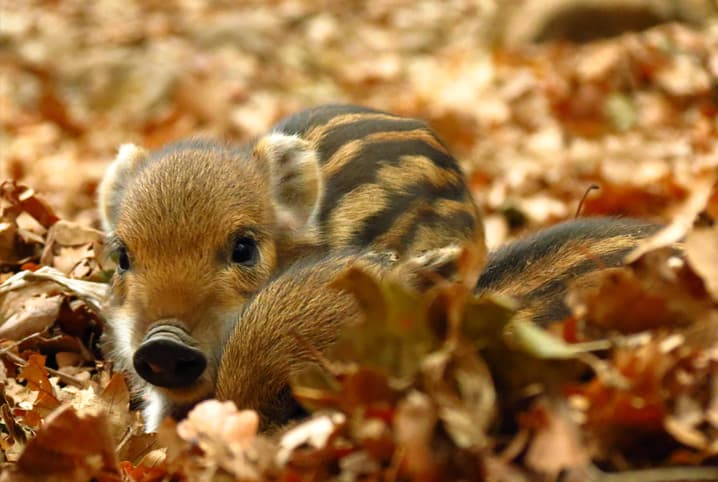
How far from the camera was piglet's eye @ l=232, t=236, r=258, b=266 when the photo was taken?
308 cm

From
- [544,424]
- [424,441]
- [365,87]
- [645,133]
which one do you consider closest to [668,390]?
[544,424]

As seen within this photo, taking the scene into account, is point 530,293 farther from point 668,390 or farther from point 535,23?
point 535,23

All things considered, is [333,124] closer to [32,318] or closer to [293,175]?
[293,175]

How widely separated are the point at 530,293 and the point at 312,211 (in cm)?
123

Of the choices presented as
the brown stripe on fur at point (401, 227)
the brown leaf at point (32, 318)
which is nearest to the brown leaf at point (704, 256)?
the brown stripe on fur at point (401, 227)

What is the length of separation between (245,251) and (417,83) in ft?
19.5

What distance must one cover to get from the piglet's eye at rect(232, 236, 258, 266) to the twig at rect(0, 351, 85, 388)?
54 centimetres

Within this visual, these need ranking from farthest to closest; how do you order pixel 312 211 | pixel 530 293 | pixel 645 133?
pixel 645 133
pixel 312 211
pixel 530 293

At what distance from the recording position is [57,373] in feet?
9.40

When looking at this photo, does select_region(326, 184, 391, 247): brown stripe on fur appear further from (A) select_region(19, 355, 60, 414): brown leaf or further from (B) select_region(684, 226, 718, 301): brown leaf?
(B) select_region(684, 226, 718, 301): brown leaf

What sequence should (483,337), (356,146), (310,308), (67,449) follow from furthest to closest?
1. (356,146)
2. (310,308)
3. (67,449)
4. (483,337)

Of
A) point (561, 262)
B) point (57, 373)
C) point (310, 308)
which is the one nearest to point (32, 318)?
point (57, 373)

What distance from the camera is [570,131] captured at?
684 cm

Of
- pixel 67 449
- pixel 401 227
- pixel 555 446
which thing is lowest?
pixel 401 227
